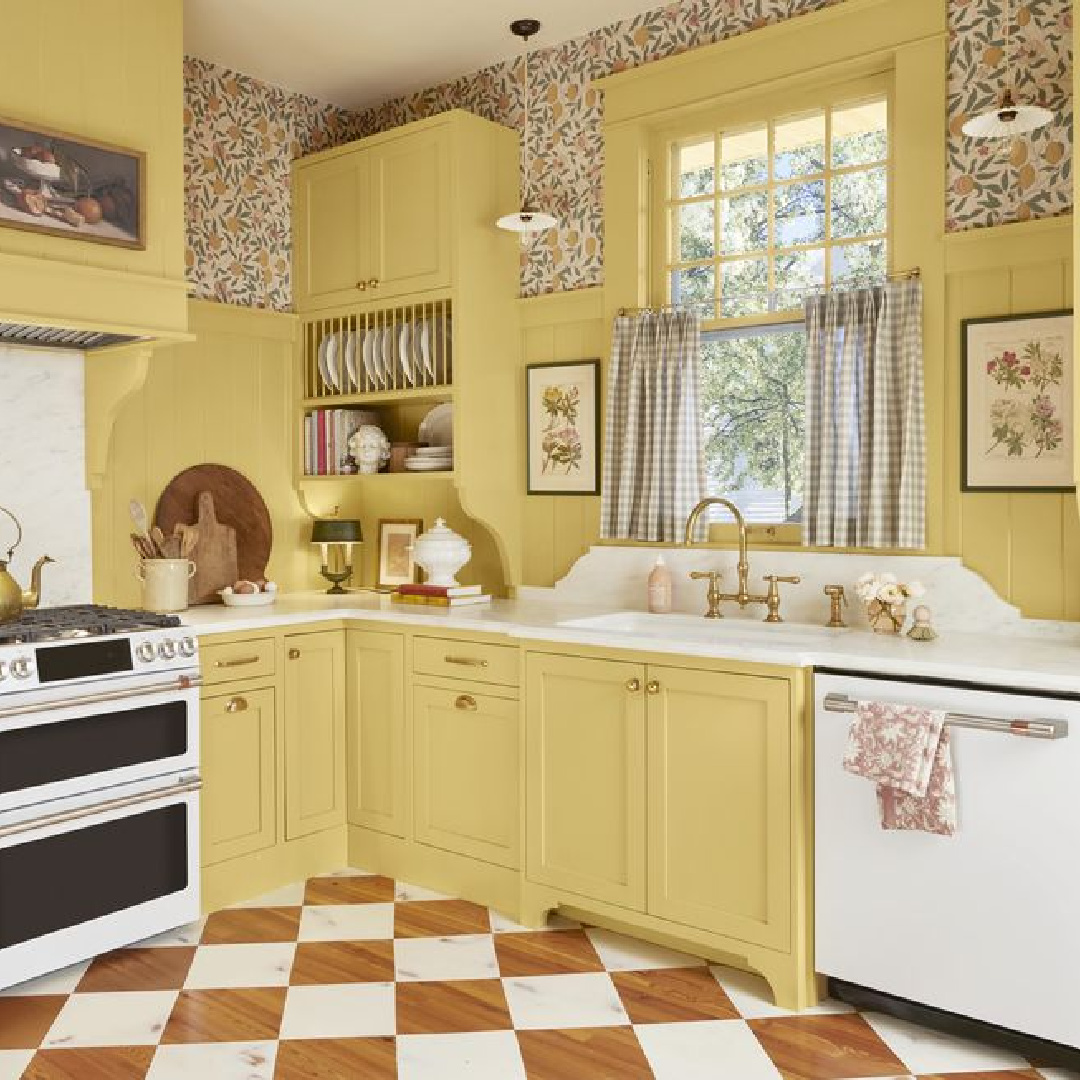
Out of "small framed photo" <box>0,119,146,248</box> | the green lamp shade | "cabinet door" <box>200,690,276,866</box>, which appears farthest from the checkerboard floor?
"small framed photo" <box>0,119,146,248</box>

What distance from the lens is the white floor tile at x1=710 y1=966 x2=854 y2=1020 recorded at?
2807 mm

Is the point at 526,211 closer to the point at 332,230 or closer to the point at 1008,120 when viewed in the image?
the point at 332,230

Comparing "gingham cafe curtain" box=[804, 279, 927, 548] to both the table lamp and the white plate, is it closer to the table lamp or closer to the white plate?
the white plate

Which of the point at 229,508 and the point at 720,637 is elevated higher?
the point at 229,508

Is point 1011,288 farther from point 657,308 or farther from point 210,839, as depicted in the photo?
point 210,839

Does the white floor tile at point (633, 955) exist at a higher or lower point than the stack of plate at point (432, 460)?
lower

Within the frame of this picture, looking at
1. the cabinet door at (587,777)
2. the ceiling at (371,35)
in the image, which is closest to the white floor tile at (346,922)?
the cabinet door at (587,777)

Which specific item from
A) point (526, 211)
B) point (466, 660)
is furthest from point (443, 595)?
point (526, 211)

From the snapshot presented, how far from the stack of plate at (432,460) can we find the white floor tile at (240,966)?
1.75 metres

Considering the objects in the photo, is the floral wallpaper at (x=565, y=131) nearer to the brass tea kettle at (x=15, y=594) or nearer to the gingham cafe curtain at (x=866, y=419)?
the gingham cafe curtain at (x=866, y=419)

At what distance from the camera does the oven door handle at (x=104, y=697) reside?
2.85 metres

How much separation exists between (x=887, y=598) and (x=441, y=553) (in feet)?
5.26

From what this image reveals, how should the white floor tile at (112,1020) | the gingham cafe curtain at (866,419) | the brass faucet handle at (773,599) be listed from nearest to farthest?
the white floor tile at (112,1020)
the gingham cafe curtain at (866,419)
the brass faucet handle at (773,599)

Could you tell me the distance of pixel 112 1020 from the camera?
9.14ft
